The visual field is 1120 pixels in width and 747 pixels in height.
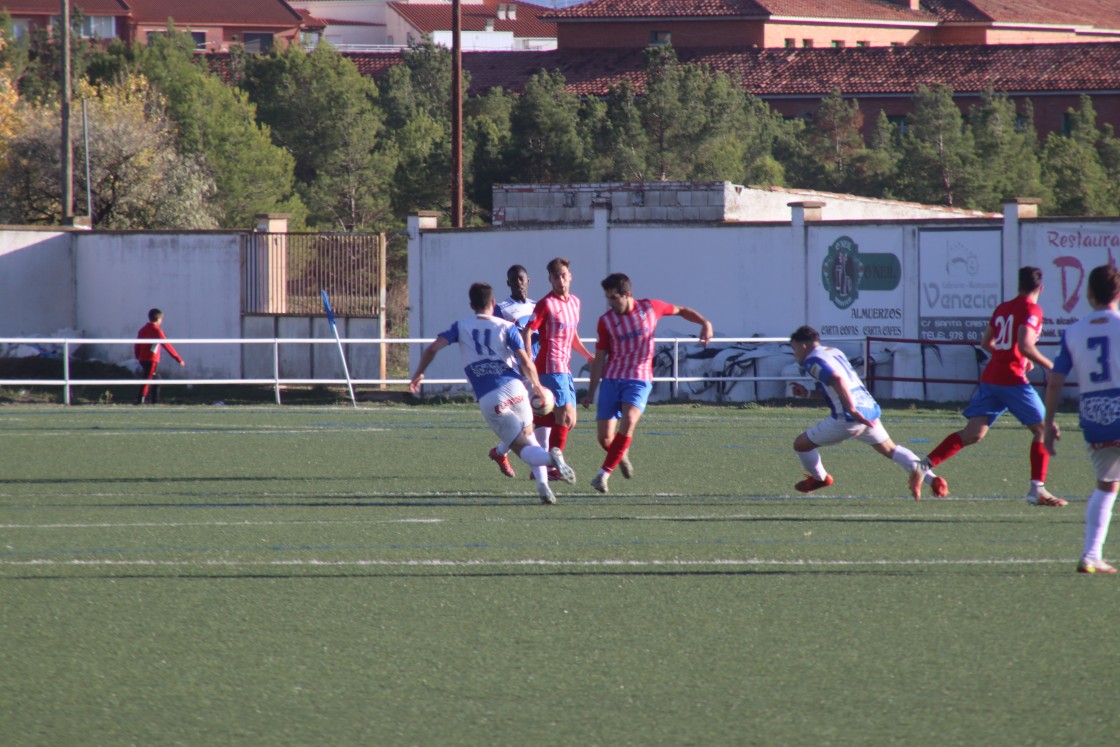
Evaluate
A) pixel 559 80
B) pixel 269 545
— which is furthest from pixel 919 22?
pixel 269 545

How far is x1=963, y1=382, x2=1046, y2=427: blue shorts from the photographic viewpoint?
→ 36.0ft

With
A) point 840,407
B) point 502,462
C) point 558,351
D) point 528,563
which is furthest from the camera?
point 502,462

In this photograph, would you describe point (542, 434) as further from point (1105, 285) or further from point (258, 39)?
point (258, 39)

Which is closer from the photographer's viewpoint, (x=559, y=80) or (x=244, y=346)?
(x=244, y=346)

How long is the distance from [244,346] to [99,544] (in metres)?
23.0

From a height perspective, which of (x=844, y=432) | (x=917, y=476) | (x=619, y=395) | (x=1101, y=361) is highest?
(x=1101, y=361)

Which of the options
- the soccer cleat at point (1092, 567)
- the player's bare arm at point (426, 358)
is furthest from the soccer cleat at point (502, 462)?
the soccer cleat at point (1092, 567)

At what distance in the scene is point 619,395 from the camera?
38.0 ft

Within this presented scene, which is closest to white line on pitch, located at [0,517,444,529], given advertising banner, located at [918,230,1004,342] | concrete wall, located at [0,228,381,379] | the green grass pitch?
the green grass pitch

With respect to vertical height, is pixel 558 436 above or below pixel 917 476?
above

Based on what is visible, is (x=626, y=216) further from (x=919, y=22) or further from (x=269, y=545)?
(x=919, y=22)

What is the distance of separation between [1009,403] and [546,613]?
17.2 ft

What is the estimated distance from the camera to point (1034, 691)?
5.70m

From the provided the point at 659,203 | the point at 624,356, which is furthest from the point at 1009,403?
the point at 659,203
